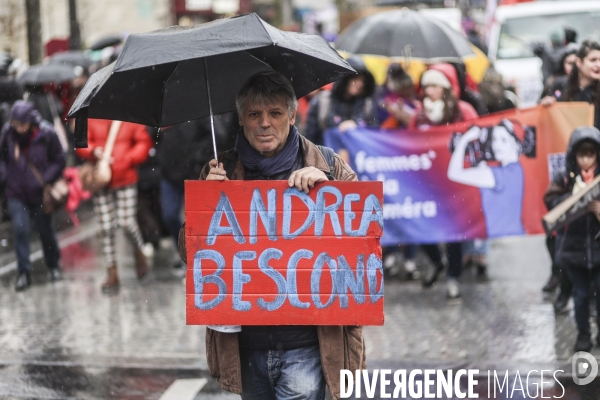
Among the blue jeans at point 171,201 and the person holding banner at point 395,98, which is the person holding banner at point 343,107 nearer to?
the person holding banner at point 395,98

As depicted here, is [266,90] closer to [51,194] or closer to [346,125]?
[346,125]

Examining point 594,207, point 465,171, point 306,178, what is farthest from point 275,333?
point 465,171

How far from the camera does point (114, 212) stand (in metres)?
9.52

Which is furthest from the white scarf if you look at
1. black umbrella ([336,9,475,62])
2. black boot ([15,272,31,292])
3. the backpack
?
the backpack

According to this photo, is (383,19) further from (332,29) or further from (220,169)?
(332,29)

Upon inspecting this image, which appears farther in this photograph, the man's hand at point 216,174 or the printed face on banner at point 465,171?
the printed face on banner at point 465,171

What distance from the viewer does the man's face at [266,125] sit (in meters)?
3.66

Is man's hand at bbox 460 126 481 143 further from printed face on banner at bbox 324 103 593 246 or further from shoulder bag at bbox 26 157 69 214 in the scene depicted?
shoulder bag at bbox 26 157 69 214

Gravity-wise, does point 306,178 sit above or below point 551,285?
above

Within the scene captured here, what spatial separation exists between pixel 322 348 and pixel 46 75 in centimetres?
929

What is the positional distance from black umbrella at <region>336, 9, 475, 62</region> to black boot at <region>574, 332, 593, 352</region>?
3.82 metres

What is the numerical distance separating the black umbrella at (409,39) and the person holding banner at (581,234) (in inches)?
124

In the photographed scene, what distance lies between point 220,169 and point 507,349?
13.0 ft

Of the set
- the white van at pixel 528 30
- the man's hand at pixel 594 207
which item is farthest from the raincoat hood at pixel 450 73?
the white van at pixel 528 30
